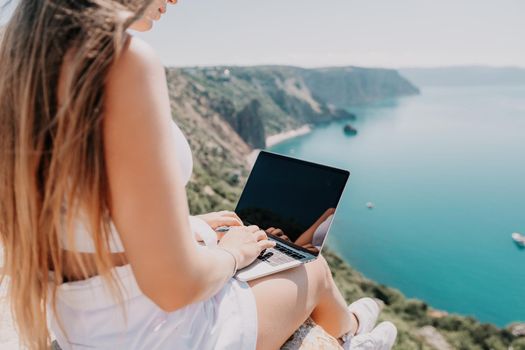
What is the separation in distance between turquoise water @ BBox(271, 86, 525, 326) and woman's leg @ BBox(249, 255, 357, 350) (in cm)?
2437

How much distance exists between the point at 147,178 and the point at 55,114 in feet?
0.58

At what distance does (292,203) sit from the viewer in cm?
139

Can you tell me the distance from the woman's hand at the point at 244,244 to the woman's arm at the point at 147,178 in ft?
0.92

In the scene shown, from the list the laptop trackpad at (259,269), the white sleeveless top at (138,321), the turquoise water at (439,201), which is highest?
the laptop trackpad at (259,269)

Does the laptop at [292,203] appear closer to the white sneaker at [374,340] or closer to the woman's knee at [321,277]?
the woman's knee at [321,277]

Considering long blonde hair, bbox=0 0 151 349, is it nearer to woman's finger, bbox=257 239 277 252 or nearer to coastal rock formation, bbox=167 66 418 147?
woman's finger, bbox=257 239 277 252

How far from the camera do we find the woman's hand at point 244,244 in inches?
38.0

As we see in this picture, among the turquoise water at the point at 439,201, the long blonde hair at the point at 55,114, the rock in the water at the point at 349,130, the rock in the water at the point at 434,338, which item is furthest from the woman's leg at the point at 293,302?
the rock in the water at the point at 349,130

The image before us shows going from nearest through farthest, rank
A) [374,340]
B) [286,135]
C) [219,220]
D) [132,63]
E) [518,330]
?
[132,63] → [219,220] → [374,340] → [518,330] → [286,135]

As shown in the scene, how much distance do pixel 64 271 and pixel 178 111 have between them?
1457 inches

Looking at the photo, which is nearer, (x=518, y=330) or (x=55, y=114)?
(x=55, y=114)

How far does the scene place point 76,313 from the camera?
2.56ft

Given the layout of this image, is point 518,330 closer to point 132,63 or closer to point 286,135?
point 132,63

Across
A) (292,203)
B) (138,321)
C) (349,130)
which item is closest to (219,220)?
(292,203)
